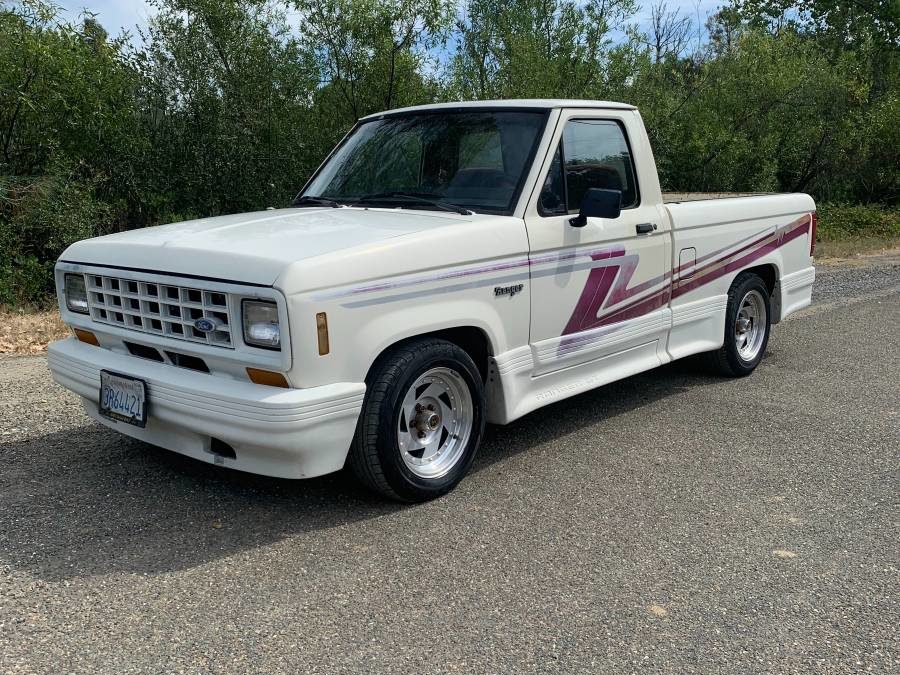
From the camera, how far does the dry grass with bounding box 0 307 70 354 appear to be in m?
7.67

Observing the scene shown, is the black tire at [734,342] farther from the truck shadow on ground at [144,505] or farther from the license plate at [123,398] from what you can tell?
the license plate at [123,398]

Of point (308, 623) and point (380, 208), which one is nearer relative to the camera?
point (308, 623)

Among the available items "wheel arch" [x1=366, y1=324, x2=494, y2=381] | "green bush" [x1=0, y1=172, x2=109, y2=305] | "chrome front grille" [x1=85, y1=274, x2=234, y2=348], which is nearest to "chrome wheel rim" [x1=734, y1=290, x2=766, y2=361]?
"wheel arch" [x1=366, y1=324, x2=494, y2=381]

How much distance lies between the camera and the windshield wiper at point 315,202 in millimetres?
5160

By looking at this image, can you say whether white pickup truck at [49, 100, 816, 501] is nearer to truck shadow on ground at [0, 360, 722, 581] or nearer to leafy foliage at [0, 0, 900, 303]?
truck shadow on ground at [0, 360, 722, 581]

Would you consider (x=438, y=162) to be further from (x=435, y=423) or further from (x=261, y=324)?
Result: (x=261, y=324)

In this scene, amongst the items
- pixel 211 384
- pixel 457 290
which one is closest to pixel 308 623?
pixel 211 384

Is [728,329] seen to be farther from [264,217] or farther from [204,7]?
[204,7]

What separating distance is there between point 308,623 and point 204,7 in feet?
32.3

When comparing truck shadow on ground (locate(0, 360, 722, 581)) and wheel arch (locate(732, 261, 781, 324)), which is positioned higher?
wheel arch (locate(732, 261, 781, 324))

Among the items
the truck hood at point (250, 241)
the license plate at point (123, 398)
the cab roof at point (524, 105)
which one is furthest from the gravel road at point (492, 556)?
the cab roof at point (524, 105)

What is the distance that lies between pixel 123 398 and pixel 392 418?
1292mm

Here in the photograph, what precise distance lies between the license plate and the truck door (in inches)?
79.5

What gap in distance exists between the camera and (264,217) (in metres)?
4.79
